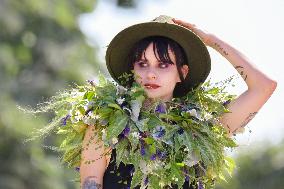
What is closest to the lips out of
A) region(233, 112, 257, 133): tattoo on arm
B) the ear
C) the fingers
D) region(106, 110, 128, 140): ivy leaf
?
region(106, 110, 128, 140): ivy leaf

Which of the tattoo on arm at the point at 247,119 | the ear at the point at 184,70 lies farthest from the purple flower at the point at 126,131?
the tattoo on arm at the point at 247,119

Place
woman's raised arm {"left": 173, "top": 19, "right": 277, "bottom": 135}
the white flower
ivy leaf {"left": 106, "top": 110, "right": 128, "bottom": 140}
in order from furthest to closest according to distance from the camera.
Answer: woman's raised arm {"left": 173, "top": 19, "right": 277, "bottom": 135} < the white flower < ivy leaf {"left": 106, "top": 110, "right": 128, "bottom": 140}

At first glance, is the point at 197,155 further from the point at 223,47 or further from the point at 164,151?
the point at 223,47

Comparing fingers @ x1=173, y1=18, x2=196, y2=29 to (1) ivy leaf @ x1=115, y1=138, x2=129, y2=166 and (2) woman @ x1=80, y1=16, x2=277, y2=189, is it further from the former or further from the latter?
(1) ivy leaf @ x1=115, y1=138, x2=129, y2=166

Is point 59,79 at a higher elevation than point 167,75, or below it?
higher

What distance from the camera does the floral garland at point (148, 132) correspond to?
203 inches

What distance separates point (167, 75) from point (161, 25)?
0.29 meters

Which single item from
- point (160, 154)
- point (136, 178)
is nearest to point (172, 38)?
point (160, 154)

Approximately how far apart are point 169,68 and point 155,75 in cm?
14

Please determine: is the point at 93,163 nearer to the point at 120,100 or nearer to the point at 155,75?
the point at 120,100

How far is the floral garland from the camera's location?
5168 millimetres

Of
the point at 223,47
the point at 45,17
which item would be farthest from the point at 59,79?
the point at 223,47

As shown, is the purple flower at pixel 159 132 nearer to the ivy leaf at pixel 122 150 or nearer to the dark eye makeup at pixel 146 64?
the ivy leaf at pixel 122 150

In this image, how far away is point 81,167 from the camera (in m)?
5.29
